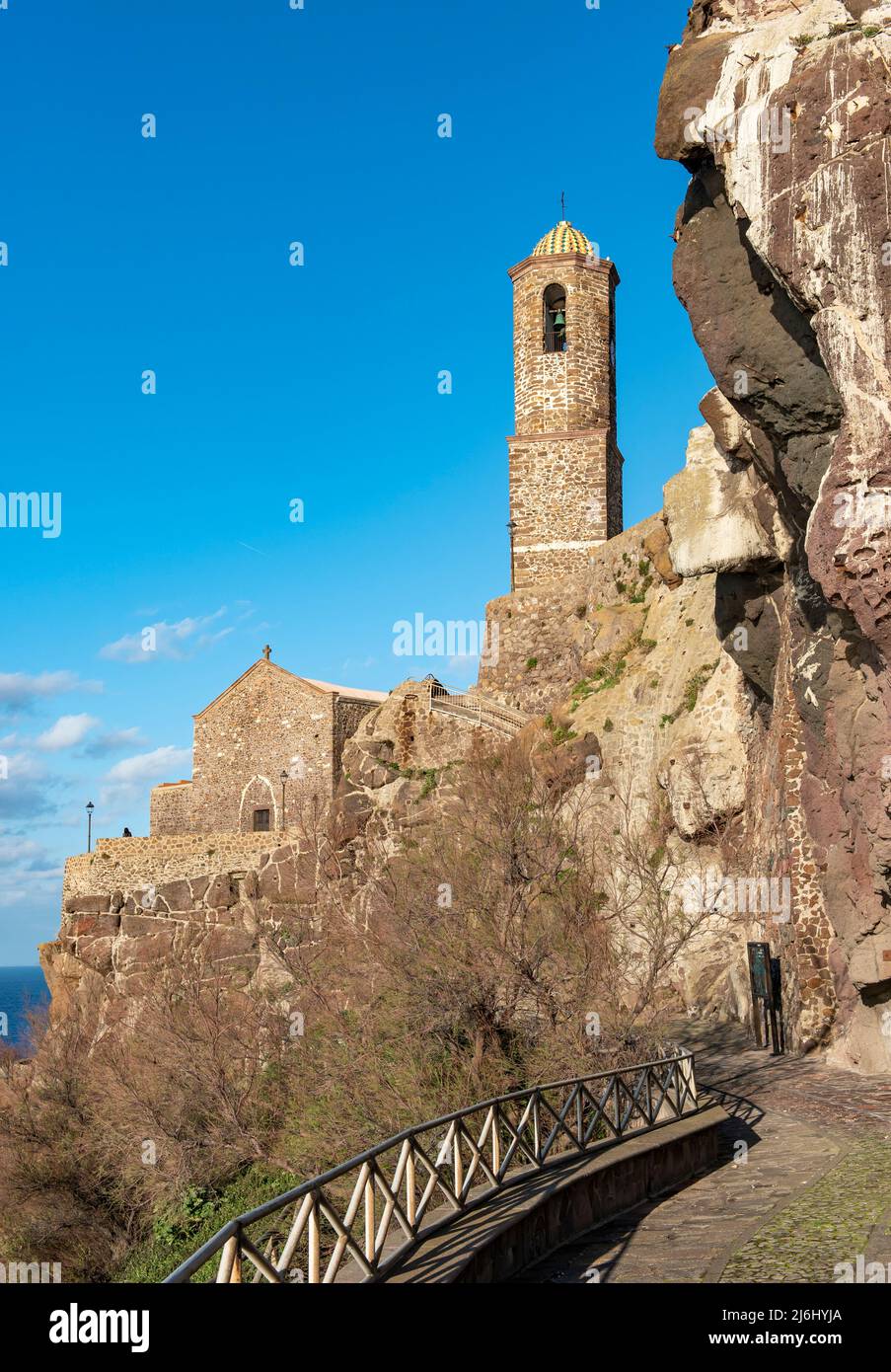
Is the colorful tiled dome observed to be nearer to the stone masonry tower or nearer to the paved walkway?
the stone masonry tower

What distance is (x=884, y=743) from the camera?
12078 mm

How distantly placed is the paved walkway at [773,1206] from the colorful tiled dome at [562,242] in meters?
30.9

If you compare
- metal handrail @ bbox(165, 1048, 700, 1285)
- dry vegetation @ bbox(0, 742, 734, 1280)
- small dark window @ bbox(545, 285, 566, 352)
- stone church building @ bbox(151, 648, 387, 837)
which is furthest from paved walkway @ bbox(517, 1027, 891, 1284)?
small dark window @ bbox(545, 285, 566, 352)

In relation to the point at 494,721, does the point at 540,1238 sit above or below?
below

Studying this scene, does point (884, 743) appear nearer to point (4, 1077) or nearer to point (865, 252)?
point (865, 252)

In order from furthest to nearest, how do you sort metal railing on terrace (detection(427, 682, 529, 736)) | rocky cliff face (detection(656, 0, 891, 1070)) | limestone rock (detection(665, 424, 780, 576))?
metal railing on terrace (detection(427, 682, 529, 736))
limestone rock (detection(665, 424, 780, 576))
rocky cliff face (detection(656, 0, 891, 1070))

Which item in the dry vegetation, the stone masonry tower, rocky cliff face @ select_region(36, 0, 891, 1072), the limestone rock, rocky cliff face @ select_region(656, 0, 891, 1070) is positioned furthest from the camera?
the stone masonry tower

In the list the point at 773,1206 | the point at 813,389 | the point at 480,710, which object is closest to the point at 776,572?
the point at 813,389

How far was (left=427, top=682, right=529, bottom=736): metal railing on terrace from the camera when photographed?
31583 millimetres

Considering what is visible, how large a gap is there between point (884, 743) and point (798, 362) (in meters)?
4.29

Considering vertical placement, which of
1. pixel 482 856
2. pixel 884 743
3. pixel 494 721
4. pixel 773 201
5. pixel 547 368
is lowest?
pixel 482 856

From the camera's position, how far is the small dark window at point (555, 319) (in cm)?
3856

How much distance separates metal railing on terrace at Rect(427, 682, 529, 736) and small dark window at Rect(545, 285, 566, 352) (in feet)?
41.6
